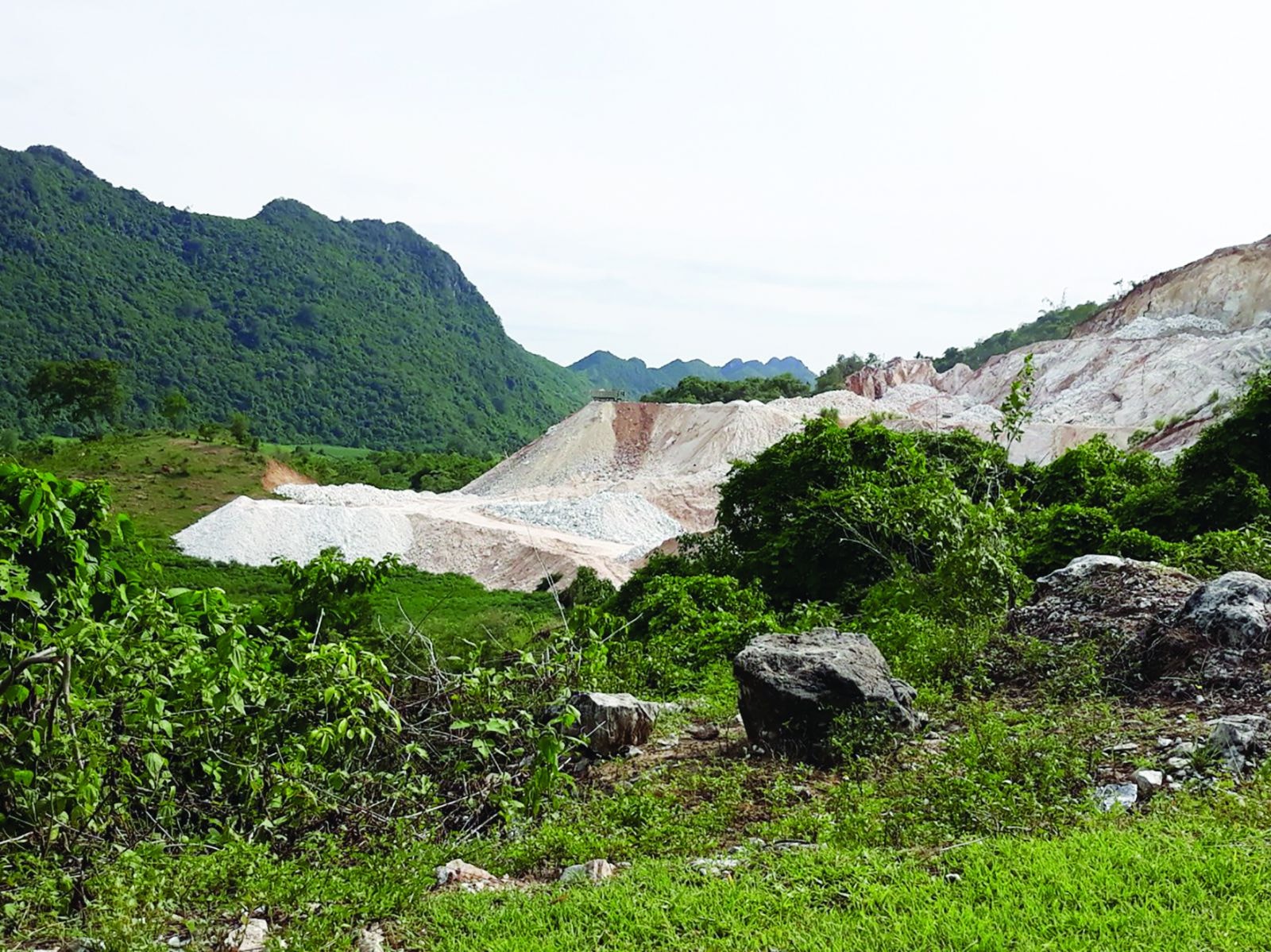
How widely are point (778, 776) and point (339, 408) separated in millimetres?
97901

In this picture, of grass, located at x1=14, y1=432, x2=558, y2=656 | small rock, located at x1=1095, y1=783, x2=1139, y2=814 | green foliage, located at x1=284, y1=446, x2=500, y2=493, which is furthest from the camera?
green foliage, located at x1=284, y1=446, x2=500, y2=493

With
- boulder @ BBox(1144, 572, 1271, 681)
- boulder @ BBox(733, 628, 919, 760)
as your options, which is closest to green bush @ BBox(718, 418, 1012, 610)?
boulder @ BBox(1144, 572, 1271, 681)

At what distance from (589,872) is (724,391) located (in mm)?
60159

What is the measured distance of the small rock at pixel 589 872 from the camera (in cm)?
400

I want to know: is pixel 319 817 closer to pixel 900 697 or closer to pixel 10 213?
pixel 900 697

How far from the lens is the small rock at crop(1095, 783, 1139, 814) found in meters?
4.33

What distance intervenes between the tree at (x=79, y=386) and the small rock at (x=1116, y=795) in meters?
58.3

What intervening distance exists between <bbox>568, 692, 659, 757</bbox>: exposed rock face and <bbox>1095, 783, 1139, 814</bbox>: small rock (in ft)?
8.95

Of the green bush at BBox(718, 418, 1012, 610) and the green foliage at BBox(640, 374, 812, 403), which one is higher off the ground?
the green foliage at BBox(640, 374, 812, 403)

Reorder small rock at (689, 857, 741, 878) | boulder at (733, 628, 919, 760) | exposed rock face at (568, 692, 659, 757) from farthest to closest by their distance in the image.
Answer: exposed rock face at (568, 692, 659, 757), boulder at (733, 628, 919, 760), small rock at (689, 857, 741, 878)

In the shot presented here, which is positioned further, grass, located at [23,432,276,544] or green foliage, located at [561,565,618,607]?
grass, located at [23,432,276,544]

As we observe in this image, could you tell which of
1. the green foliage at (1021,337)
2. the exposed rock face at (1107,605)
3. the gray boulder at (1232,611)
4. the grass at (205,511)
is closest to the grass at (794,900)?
the gray boulder at (1232,611)

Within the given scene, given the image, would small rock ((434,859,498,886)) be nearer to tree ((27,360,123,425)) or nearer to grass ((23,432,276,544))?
grass ((23,432,276,544))

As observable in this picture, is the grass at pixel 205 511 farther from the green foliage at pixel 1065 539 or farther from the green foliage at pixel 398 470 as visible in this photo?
the green foliage at pixel 1065 539
